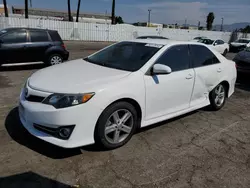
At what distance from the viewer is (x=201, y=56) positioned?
179 inches

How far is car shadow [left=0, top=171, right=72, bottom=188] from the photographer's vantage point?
2557 mm

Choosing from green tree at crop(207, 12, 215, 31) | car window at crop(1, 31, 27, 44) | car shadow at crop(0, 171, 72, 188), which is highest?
green tree at crop(207, 12, 215, 31)

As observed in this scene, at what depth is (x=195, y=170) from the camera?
9.80 feet

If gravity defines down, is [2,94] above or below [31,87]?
below

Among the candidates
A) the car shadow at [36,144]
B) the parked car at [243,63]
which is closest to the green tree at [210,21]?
the parked car at [243,63]

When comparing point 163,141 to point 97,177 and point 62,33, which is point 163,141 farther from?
point 62,33

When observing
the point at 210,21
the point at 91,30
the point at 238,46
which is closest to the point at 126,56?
the point at 238,46

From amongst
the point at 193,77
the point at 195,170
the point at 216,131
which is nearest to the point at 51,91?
the point at 195,170

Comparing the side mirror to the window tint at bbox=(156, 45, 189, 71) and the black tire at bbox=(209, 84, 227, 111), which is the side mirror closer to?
the window tint at bbox=(156, 45, 189, 71)

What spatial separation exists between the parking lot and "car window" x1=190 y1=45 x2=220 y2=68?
1.19 m

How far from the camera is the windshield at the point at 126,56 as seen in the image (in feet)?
12.2

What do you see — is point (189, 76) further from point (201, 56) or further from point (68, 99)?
point (68, 99)

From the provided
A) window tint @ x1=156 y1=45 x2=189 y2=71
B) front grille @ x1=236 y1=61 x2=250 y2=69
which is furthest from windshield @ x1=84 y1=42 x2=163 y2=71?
front grille @ x1=236 y1=61 x2=250 y2=69

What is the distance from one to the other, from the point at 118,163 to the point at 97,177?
0.39 m
